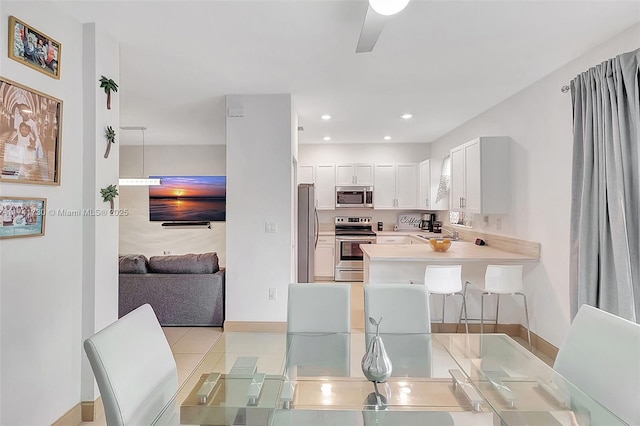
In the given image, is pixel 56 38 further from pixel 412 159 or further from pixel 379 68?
pixel 412 159

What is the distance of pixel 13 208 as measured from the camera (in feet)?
5.60

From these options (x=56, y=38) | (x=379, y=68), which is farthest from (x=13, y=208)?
(x=379, y=68)

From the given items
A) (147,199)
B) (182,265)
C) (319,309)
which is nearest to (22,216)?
(319,309)

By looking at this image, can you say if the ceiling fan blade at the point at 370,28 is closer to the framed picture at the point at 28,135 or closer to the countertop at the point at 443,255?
the framed picture at the point at 28,135

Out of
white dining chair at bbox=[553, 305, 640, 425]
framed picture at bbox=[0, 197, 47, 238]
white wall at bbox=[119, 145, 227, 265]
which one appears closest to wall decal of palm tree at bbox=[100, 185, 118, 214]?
framed picture at bbox=[0, 197, 47, 238]

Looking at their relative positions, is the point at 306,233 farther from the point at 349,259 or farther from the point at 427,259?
the point at 427,259

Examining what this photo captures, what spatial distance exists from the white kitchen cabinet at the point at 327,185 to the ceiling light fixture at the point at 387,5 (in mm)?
4575

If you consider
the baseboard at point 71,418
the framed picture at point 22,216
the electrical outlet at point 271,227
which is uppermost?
the framed picture at point 22,216

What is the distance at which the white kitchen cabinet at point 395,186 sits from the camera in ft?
20.4

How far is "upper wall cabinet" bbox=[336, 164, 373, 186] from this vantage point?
6230 millimetres

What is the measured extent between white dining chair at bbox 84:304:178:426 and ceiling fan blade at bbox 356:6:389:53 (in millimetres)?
1880

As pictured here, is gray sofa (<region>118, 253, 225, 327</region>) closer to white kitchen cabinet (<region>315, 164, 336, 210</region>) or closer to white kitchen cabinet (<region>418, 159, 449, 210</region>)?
white kitchen cabinet (<region>315, 164, 336, 210</region>)

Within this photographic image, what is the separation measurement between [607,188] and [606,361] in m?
1.46

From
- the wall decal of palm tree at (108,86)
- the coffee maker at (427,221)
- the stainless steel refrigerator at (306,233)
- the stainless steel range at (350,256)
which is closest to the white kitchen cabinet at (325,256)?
the stainless steel range at (350,256)
